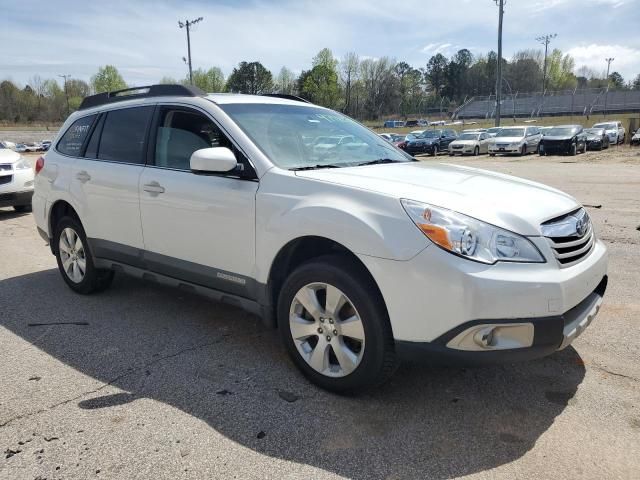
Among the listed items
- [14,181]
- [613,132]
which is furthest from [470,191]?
[613,132]

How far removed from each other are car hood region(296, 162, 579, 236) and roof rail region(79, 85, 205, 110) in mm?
1368

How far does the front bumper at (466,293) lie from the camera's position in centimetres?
255

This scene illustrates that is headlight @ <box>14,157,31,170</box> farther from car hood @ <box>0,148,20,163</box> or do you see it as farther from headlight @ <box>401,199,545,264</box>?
headlight @ <box>401,199,545,264</box>

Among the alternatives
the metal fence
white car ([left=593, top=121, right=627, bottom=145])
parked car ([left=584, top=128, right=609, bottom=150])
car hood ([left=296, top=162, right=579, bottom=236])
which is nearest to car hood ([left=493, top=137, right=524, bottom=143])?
parked car ([left=584, top=128, right=609, bottom=150])

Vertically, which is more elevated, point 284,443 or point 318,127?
point 318,127

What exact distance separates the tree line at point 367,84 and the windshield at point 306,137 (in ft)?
247

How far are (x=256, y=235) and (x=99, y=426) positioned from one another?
139cm

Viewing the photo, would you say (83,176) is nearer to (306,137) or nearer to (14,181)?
(306,137)

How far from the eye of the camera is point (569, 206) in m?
3.18

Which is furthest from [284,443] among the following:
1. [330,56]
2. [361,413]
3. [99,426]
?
[330,56]

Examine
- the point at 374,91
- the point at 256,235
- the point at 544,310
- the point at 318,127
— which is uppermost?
the point at 374,91

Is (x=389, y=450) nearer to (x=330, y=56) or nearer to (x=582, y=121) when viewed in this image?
(x=582, y=121)

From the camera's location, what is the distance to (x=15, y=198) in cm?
970

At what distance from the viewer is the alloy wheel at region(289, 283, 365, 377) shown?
297 cm
